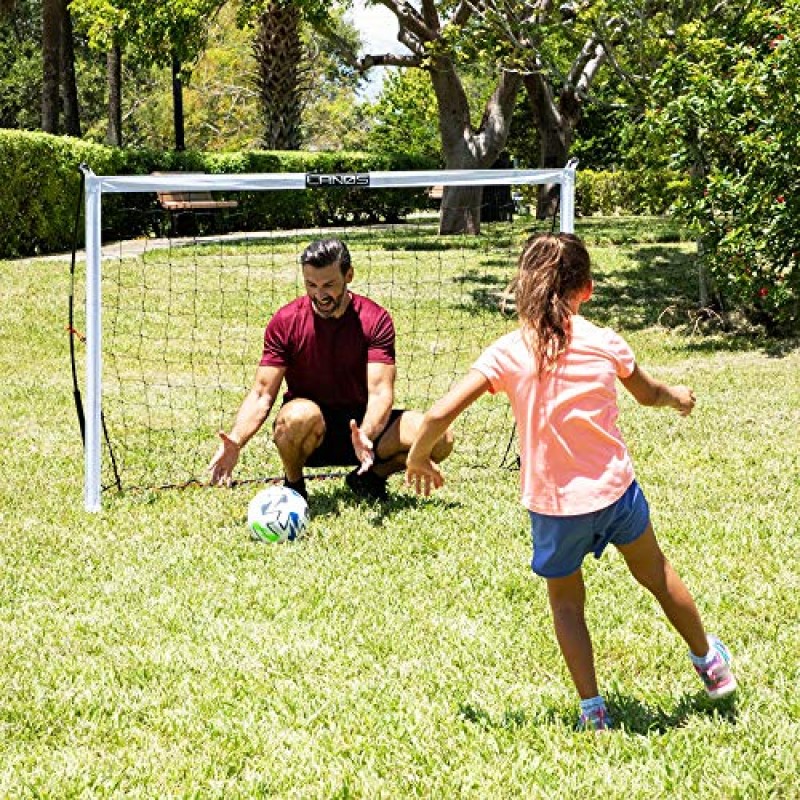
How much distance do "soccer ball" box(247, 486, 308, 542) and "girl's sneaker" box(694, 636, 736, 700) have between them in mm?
→ 2670

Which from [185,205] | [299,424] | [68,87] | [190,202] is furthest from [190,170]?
[299,424]

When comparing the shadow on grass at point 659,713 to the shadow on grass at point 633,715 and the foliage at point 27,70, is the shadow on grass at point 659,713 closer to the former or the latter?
the shadow on grass at point 633,715

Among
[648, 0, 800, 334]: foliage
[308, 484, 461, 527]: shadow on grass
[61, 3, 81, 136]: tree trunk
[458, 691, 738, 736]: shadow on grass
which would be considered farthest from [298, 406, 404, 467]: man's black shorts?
[61, 3, 81, 136]: tree trunk

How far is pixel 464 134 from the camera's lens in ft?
82.2

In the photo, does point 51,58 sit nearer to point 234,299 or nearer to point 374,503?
point 234,299

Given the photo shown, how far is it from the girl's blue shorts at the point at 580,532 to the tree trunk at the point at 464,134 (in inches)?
836

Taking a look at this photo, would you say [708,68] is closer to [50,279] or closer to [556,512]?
[50,279]

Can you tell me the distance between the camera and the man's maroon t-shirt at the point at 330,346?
655 cm

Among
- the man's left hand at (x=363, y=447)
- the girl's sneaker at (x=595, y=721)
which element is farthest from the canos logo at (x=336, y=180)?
the girl's sneaker at (x=595, y=721)

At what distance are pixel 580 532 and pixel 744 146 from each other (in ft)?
31.1

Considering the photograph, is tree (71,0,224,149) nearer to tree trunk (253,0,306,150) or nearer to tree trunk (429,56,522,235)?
tree trunk (429,56,522,235)

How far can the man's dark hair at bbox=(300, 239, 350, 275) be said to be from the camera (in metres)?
6.24

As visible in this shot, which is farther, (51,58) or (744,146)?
(51,58)

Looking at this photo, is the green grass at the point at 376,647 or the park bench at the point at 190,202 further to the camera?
the park bench at the point at 190,202
